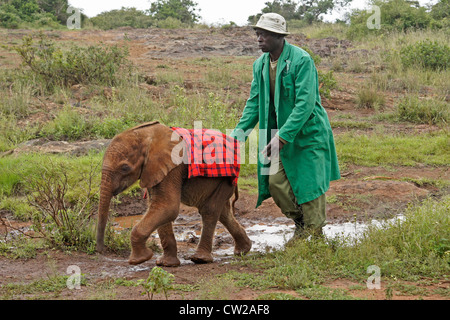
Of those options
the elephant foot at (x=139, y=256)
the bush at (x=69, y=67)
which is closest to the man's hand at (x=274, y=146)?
the elephant foot at (x=139, y=256)

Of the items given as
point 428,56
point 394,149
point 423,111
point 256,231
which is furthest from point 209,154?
point 428,56

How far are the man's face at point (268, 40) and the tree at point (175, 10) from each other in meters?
25.3

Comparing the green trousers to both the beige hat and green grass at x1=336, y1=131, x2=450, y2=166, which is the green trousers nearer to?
the beige hat

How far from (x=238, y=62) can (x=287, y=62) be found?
12.5 meters

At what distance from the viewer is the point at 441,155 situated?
9.73 metres

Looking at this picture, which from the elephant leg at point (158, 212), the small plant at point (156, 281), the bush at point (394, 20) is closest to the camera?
the small plant at point (156, 281)

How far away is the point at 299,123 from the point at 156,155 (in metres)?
1.26

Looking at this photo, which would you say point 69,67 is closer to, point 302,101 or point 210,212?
point 210,212

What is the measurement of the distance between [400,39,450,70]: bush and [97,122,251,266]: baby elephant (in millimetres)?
11541

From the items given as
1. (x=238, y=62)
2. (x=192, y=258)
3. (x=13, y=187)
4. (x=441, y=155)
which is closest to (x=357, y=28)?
(x=238, y=62)

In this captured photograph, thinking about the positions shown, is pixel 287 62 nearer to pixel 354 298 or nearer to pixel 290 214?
pixel 290 214

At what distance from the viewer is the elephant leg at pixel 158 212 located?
16.8 feet

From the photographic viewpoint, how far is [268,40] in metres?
5.43

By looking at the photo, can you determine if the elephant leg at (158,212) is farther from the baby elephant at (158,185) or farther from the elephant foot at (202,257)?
the elephant foot at (202,257)
